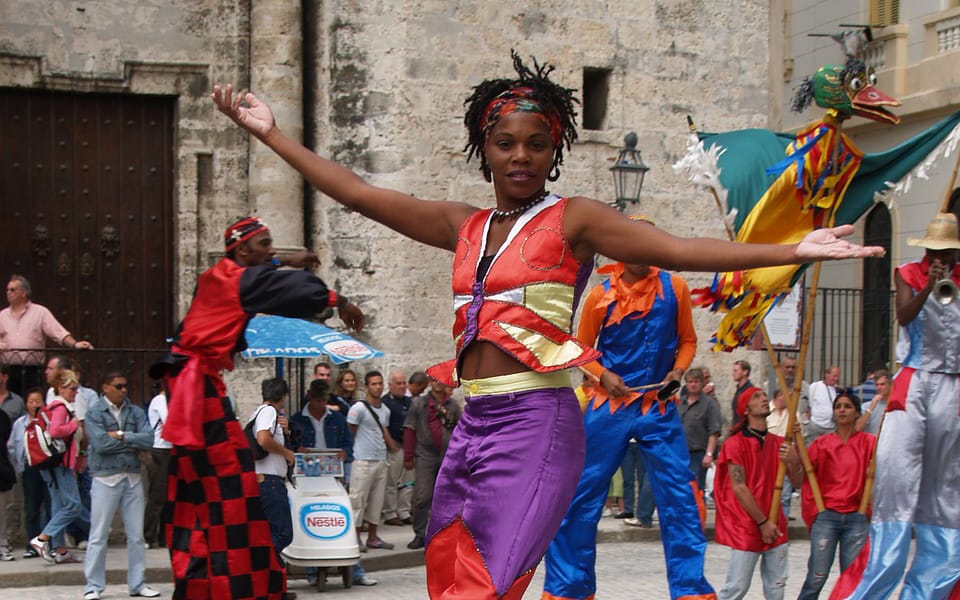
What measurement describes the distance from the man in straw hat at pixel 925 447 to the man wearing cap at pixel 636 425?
3.33 feet

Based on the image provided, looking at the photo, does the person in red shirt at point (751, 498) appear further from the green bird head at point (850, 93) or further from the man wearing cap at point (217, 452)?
the man wearing cap at point (217, 452)

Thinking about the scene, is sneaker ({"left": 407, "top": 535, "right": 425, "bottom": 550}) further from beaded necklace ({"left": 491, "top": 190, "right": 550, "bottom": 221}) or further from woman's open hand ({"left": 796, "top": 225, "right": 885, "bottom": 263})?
woman's open hand ({"left": 796, "top": 225, "right": 885, "bottom": 263})

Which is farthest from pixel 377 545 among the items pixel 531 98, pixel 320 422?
pixel 531 98

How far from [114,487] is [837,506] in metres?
5.52

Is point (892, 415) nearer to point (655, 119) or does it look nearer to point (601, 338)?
point (601, 338)

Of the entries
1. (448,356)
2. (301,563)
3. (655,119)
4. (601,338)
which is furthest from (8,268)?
(601,338)

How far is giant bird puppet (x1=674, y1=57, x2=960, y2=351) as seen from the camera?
25.7ft

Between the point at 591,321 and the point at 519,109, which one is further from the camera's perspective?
the point at 591,321

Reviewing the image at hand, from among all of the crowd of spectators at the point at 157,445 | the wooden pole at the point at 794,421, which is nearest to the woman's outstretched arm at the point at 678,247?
the wooden pole at the point at 794,421

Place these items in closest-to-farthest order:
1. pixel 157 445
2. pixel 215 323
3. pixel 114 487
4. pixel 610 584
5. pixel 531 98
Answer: pixel 531 98
pixel 215 323
pixel 114 487
pixel 610 584
pixel 157 445

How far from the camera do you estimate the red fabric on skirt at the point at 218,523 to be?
21.2 feet

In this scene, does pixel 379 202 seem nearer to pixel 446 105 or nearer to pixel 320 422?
pixel 320 422

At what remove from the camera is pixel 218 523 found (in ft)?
21.2

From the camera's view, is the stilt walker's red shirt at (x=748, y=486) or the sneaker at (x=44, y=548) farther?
the sneaker at (x=44, y=548)
